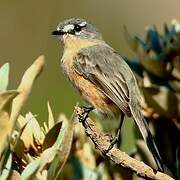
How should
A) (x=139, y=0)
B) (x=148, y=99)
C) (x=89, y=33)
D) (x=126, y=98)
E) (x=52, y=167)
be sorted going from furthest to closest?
(x=139, y=0)
(x=89, y=33)
(x=126, y=98)
(x=148, y=99)
(x=52, y=167)

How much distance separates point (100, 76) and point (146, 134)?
859 mm

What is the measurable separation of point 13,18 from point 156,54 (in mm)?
5558

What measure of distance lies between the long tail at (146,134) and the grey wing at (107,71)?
128mm

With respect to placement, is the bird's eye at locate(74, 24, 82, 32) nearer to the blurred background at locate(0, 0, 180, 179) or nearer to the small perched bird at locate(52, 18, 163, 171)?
the small perched bird at locate(52, 18, 163, 171)

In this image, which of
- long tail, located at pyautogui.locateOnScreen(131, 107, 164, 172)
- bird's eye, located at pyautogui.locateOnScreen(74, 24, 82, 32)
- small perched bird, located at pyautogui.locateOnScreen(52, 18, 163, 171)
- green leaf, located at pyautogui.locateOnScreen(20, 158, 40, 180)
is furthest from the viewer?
bird's eye, located at pyautogui.locateOnScreen(74, 24, 82, 32)

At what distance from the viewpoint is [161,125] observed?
3236 mm

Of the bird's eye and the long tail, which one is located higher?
the bird's eye

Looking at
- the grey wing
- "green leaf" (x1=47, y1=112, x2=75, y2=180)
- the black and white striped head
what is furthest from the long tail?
the black and white striped head

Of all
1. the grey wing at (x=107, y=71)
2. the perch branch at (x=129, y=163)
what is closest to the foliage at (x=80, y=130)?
the perch branch at (x=129, y=163)

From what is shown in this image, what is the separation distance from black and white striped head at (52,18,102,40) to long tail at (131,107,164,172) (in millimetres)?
987

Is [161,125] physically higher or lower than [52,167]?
lower

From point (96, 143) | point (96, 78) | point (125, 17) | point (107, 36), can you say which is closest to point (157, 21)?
point (125, 17)

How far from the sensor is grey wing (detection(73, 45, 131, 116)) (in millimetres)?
3770

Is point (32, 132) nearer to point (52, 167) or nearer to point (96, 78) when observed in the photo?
point (52, 167)
